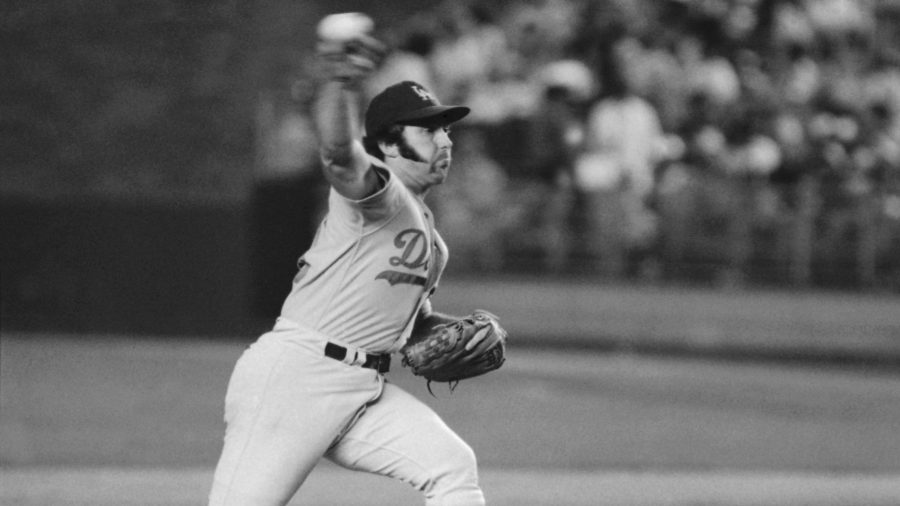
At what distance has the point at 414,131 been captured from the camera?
4.71 m

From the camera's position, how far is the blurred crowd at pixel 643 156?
13.8m

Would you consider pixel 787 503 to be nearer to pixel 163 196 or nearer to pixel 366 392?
pixel 366 392

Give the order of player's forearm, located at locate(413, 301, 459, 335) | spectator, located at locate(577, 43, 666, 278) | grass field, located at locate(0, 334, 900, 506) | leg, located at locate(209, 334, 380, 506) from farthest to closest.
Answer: spectator, located at locate(577, 43, 666, 278)
grass field, located at locate(0, 334, 900, 506)
player's forearm, located at locate(413, 301, 459, 335)
leg, located at locate(209, 334, 380, 506)

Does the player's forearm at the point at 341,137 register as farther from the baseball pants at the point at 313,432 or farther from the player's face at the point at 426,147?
the baseball pants at the point at 313,432

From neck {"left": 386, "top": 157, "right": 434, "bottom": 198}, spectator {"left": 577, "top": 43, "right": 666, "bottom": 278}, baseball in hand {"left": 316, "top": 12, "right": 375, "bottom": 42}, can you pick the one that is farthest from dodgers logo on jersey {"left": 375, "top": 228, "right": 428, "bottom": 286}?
spectator {"left": 577, "top": 43, "right": 666, "bottom": 278}

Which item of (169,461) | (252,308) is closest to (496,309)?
(252,308)

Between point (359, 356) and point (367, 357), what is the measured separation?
34mm

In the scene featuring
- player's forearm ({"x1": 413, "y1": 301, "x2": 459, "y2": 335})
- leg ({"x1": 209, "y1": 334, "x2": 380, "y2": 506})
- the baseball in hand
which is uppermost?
the baseball in hand

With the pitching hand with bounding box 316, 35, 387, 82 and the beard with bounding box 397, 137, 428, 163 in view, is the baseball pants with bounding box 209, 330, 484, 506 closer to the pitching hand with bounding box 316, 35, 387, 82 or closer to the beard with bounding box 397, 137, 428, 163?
the beard with bounding box 397, 137, 428, 163

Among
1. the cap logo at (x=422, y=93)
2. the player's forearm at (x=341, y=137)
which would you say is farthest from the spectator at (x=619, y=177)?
the player's forearm at (x=341, y=137)

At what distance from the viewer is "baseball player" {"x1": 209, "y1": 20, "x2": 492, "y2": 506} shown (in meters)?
4.50

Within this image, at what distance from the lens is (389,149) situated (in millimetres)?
4762

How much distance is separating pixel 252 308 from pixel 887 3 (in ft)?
27.2

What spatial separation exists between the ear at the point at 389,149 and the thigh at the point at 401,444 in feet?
2.60
